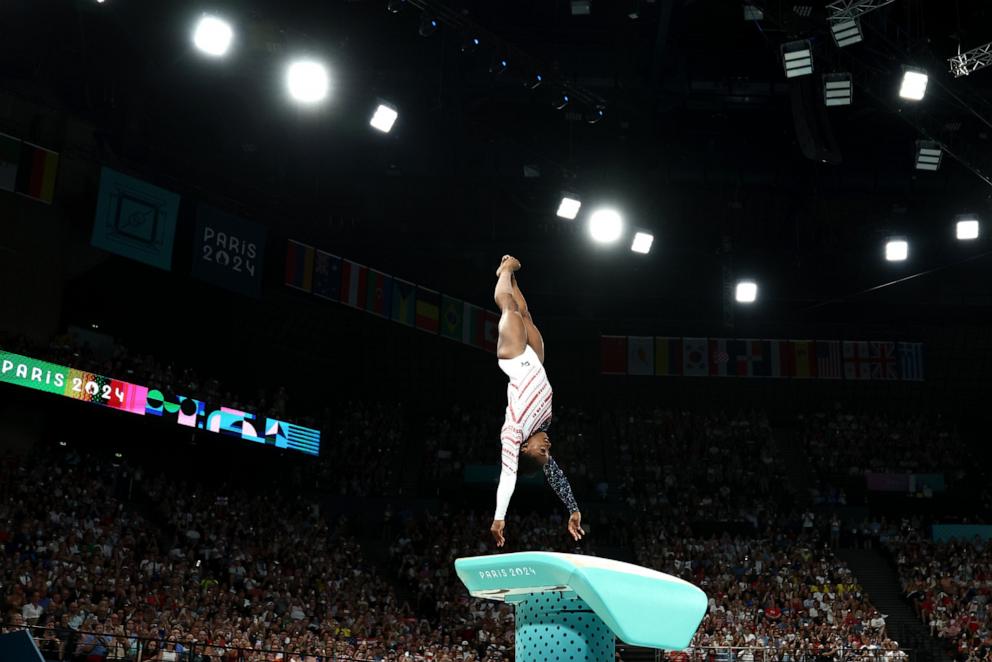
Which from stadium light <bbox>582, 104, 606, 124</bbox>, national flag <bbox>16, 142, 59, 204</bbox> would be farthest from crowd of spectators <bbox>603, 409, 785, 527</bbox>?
national flag <bbox>16, 142, 59, 204</bbox>

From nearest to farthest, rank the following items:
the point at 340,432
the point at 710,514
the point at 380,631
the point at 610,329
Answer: the point at 380,631, the point at 710,514, the point at 340,432, the point at 610,329

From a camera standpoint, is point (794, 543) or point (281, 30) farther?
point (794, 543)

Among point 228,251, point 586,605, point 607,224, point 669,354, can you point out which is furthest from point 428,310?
Result: point 586,605

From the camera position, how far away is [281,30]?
50.2 ft

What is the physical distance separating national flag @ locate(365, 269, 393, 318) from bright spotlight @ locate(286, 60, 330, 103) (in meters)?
10.9

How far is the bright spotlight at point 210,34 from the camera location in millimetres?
14070

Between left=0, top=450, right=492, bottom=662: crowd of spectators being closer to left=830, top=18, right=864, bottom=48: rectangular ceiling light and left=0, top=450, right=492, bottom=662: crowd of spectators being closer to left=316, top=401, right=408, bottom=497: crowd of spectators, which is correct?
left=316, top=401, right=408, bottom=497: crowd of spectators

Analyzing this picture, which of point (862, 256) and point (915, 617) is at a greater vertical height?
point (862, 256)

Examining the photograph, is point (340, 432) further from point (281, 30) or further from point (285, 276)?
point (281, 30)

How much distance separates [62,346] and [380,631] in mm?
8919

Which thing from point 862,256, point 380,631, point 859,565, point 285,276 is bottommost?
point 380,631

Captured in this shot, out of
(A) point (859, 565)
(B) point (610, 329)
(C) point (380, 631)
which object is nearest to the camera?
(C) point (380, 631)

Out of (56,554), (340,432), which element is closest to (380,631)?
(56,554)

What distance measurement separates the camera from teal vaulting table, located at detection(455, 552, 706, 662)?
132 inches
